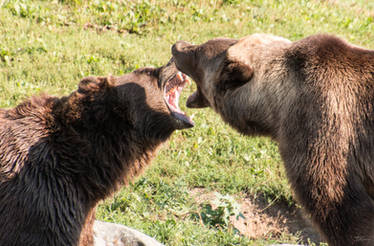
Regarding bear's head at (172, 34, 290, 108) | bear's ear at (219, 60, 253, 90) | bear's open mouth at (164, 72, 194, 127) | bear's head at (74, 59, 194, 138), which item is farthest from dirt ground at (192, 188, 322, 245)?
bear's ear at (219, 60, 253, 90)

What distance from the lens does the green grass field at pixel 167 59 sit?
539cm

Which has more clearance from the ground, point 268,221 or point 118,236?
point 118,236

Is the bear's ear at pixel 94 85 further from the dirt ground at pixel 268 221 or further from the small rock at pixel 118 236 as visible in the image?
the dirt ground at pixel 268 221

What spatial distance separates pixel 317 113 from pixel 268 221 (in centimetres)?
247

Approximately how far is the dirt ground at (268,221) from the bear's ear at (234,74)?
6.04 ft

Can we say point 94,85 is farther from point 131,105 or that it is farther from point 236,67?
point 236,67

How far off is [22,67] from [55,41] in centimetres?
101

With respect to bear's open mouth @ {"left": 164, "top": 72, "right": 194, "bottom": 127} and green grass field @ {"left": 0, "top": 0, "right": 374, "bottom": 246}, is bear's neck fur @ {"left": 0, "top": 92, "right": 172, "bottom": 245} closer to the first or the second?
bear's open mouth @ {"left": 164, "top": 72, "right": 194, "bottom": 127}

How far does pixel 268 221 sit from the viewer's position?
573 centimetres

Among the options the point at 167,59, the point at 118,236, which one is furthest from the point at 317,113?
the point at 167,59

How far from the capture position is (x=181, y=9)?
10359 mm

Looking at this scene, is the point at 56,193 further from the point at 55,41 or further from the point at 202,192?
the point at 55,41

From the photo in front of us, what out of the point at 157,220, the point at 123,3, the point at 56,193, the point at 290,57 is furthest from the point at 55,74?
the point at 290,57

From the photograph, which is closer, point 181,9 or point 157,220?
point 157,220
